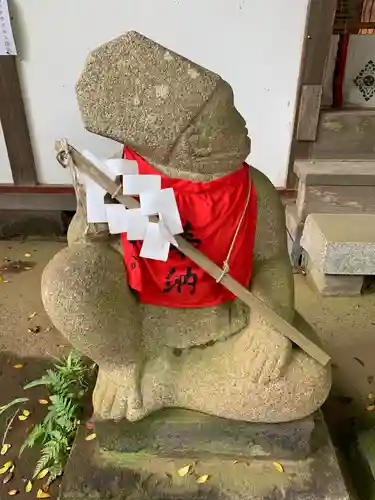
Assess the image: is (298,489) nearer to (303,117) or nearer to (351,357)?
(351,357)

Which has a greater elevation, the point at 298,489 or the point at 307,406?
the point at 307,406

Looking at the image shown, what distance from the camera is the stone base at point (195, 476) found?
1426 mm

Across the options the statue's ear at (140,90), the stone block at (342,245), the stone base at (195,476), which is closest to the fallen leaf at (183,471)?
the stone base at (195,476)

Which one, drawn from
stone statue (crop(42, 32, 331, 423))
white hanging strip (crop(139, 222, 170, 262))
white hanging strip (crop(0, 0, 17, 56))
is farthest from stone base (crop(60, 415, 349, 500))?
white hanging strip (crop(0, 0, 17, 56))

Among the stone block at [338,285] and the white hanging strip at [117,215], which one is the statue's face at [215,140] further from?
the stone block at [338,285]

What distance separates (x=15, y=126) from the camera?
2.97 meters

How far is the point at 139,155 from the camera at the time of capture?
3.98ft

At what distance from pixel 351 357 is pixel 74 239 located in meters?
1.42

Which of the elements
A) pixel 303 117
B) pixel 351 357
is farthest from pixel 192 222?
pixel 303 117

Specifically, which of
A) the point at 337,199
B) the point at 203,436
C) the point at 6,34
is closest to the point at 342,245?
the point at 337,199

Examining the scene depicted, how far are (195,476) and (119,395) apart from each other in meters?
0.31

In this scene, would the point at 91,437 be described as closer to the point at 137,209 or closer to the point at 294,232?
the point at 137,209

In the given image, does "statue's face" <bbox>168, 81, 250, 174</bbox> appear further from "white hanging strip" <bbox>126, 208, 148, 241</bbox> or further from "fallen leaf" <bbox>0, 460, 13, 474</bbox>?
"fallen leaf" <bbox>0, 460, 13, 474</bbox>

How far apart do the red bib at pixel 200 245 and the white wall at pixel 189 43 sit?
166cm
